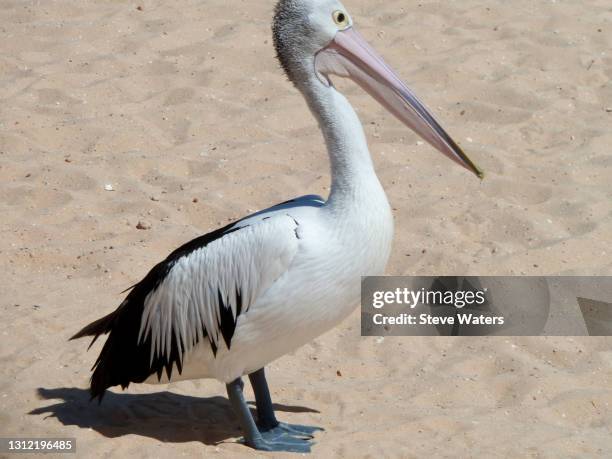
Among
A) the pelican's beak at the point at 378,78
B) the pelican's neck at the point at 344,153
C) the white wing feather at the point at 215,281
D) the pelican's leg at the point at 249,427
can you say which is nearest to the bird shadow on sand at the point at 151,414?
the pelican's leg at the point at 249,427

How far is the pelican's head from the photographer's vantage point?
13.1 ft

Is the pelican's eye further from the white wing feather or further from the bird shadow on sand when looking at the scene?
the bird shadow on sand

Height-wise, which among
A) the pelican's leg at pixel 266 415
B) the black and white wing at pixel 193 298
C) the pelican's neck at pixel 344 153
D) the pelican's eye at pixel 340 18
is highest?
the pelican's eye at pixel 340 18

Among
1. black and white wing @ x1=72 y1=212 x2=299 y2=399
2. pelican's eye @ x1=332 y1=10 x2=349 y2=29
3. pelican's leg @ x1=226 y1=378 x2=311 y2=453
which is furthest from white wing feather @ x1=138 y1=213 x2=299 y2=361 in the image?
pelican's eye @ x1=332 y1=10 x2=349 y2=29

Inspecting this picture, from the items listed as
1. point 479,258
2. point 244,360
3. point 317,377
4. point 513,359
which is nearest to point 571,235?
point 479,258

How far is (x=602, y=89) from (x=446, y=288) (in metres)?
2.47

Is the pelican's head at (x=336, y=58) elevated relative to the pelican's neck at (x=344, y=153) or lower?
elevated

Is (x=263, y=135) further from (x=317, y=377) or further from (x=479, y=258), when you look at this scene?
(x=317, y=377)

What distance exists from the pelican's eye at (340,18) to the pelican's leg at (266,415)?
1.32m

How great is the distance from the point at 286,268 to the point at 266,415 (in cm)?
71

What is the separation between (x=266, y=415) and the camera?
4.21m

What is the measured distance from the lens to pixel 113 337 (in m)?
4.10

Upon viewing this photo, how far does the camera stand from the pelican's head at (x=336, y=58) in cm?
399

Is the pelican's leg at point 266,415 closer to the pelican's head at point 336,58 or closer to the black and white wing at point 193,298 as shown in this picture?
the black and white wing at point 193,298
